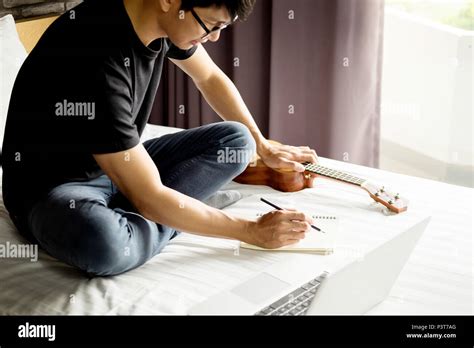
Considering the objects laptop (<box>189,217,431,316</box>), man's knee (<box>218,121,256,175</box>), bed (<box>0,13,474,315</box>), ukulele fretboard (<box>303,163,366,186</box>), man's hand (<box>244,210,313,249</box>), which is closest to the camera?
laptop (<box>189,217,431,316</box>)

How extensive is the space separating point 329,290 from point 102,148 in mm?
585

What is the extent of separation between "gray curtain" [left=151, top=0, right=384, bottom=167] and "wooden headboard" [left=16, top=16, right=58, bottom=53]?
74 cm

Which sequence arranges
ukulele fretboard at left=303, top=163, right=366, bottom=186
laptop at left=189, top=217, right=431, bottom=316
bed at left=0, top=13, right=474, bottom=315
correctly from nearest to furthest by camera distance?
1. laptop at left=189, top=217, right=431, bottom=316
2. bed at left=0, top=13, right=474, bottom=315
3. ukulele fretboard at left=303, top=163, right=366, bottom=186

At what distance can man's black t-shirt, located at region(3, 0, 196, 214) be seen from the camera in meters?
1.29

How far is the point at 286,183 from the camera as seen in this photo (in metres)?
1.81

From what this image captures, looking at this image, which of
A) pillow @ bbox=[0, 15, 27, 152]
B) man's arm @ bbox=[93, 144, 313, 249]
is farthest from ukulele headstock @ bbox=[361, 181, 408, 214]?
pillow @ bbox=[0, 15, 27, 152]

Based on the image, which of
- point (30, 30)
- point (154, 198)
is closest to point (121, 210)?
point (154, 198)

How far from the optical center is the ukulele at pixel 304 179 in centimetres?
170

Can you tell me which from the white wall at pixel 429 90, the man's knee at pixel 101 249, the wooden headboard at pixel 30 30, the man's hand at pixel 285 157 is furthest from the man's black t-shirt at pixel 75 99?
the white wall at pixel 429 90

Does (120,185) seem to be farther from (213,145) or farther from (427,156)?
(427,156)

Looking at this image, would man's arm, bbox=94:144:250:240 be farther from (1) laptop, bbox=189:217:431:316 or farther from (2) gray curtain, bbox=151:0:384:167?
(2) gray curtain, bbox=151:0:384:167

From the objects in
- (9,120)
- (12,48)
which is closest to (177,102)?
(12,48)

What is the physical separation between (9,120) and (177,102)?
1.65 m

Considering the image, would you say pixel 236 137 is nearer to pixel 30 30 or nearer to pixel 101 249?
pixel 101 249
